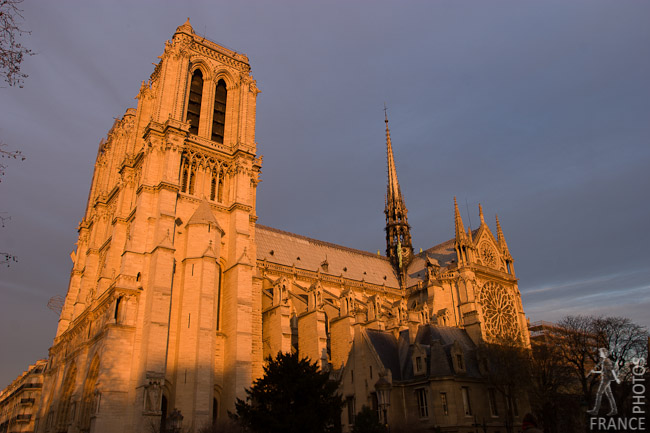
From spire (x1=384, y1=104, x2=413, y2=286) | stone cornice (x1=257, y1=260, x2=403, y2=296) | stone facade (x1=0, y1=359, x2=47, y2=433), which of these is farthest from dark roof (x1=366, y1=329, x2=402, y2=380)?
stone facade (x1=0, y1=359, x2=47, y2=433)

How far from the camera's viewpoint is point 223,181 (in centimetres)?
3762

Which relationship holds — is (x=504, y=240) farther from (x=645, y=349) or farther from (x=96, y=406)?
(x=96, y=406)

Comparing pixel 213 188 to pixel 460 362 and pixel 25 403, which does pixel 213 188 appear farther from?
pixel 25 403

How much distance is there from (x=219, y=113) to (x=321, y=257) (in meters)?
19.7

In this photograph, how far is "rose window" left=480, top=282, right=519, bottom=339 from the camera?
46.5m

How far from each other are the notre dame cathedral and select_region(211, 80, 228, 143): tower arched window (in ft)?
0.52

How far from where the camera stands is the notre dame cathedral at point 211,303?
88.3ft

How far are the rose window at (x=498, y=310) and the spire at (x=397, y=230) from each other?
11.7 metres

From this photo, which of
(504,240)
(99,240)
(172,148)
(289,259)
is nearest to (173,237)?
(172,148)

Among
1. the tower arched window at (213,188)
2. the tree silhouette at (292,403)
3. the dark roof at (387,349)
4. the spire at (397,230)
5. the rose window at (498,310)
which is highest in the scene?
the spire at (397,230)

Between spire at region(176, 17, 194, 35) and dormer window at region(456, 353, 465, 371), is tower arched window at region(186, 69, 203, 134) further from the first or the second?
dormer window at region(456, 353, 465, 371)

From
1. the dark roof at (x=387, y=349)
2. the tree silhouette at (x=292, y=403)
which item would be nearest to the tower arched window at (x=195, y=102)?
the dark roof at (x=387, y=349)

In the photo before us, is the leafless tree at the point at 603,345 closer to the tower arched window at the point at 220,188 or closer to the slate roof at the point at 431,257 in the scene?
the slate roof at the point at 431,257

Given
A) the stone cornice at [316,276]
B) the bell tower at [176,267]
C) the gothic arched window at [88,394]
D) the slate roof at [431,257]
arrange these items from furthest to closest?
the slate roof at [431,257], the stone cornice at [316,276], the gothic arched window at [88,394], the bell tower at [176,267]
